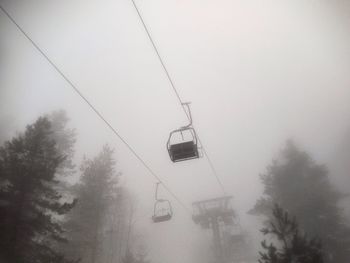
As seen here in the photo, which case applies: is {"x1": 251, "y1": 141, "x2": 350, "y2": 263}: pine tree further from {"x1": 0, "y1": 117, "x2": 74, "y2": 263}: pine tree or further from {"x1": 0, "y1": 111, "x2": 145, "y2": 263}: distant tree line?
{"x1": 0, "y1": 117, "x2": 74, "y2": 263}: pine tree

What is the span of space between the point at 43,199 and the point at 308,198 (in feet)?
66.7

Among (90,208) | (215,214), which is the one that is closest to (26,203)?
(90,208)

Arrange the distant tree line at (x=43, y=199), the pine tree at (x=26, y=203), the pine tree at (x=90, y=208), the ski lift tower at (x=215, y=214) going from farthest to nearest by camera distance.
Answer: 1. the ski lift tower at (x=215, y=214)
2. the pine tree at (x=90, y=208)
3. the distant tree line at (x=43, y=199)
4. the pine tree at (x=26, y=203)

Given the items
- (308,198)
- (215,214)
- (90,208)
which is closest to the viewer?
(308,198)

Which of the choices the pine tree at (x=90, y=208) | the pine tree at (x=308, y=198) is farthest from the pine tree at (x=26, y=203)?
the pine tree at (x=308, y=198)

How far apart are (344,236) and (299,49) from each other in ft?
594

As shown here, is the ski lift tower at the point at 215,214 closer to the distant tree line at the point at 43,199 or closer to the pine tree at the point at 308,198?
the pine tree at the point at 308,198

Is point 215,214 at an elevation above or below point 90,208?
above

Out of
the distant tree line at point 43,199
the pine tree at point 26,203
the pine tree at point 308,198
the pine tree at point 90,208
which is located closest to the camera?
the pine tree at point 26,203

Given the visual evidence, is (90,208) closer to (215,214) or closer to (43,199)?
(43,199)

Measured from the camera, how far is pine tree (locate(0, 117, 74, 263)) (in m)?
13.6

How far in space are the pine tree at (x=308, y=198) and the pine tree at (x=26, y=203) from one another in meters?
18.1

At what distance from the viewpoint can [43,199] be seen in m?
16.3

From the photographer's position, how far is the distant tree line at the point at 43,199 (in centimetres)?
1401
